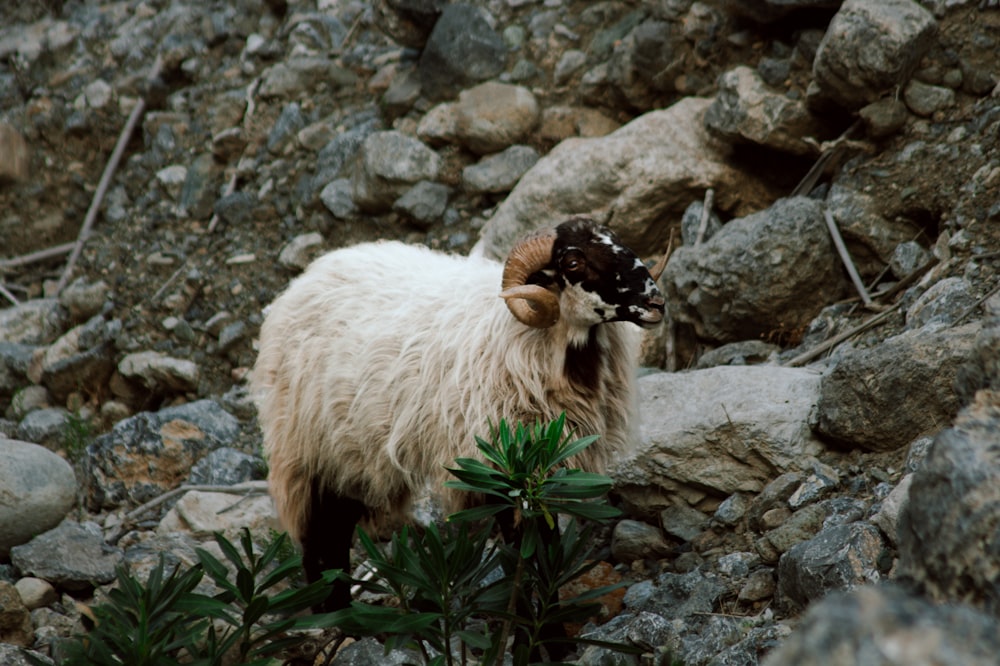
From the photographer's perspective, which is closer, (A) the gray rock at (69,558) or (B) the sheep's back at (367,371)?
(B) the sheep's back at (367,371)

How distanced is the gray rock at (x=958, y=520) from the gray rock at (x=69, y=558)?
4.61 m

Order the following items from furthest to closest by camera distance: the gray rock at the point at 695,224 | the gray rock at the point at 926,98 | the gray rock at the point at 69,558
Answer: the gray rock at the point at 695,224
the gray rock at the point at 926,98
the gray rock at the point at 69,558

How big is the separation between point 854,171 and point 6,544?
19.6 feet

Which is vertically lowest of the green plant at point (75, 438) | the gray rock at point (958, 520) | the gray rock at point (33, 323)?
the green plant at point (75, 438)

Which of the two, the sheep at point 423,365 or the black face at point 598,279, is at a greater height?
the black face at point 598,279

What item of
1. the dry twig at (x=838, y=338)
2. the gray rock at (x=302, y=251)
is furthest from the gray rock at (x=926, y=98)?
the gray rock at (x=302, y=251)

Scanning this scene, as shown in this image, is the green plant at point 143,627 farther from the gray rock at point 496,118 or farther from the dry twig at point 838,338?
the gray rock at point 496,118

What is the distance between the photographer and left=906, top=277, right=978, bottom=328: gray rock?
4.90 m

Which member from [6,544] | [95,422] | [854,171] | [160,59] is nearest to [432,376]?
[6,544]

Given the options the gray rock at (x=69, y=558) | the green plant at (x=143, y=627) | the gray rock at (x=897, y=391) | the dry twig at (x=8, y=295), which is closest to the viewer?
the green plant at (x=143, y=627)

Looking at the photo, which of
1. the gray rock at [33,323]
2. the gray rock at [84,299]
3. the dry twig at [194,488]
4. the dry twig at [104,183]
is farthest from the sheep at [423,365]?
the dry twig at [104,183]

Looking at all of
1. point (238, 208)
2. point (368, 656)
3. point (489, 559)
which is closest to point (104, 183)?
point (238, 208)

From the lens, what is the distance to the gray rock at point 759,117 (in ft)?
22.0

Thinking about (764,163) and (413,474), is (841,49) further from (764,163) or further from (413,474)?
(413,474)
